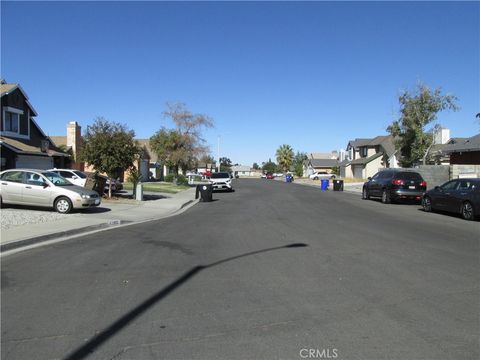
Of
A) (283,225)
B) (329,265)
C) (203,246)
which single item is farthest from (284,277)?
(283,225)

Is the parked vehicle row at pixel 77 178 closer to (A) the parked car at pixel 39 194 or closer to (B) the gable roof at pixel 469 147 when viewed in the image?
(A) the parked car at pixel 39 194

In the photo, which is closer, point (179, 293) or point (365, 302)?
point (365, 302)

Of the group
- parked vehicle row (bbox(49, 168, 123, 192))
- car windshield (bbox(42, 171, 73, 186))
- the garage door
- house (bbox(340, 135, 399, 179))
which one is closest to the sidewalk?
car windshield (bbox(42, 171, 73, 186))

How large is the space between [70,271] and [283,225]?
311 inches

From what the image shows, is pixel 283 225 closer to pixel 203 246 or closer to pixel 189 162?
pixel 203 246

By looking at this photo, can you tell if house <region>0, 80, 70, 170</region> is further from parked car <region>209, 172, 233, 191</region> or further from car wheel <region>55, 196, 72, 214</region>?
car wheel <region>55, 196, 72, 214</region>

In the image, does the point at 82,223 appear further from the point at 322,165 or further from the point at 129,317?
the point at 322,165

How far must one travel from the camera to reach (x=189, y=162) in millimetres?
51812

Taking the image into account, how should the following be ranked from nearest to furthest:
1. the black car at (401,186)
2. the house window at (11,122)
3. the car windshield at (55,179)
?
1. the car windshield at (55,179)
2. the black car at (401,186)
3. the house window at (11,122)

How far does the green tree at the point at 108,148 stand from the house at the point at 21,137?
21.6 feet

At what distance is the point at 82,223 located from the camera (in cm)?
1445

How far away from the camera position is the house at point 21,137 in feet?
93.2

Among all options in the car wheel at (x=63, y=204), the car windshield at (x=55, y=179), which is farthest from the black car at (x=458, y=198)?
the car windshield at (x=55, y=179)

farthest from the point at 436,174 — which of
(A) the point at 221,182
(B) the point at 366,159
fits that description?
(B) the point at 366,159
